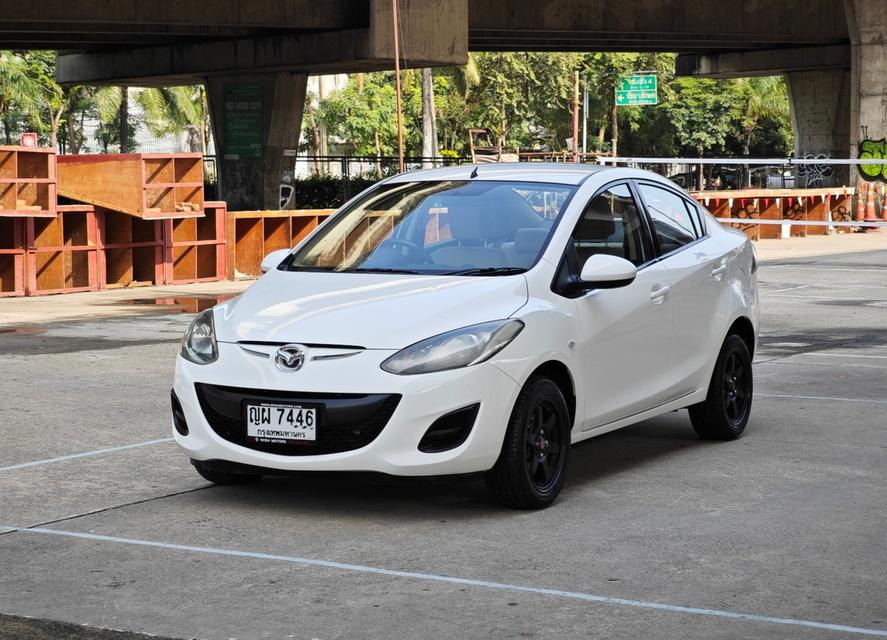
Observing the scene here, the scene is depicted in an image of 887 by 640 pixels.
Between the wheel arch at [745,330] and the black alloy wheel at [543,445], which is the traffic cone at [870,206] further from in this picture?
the black alloy wheel at [543,445]


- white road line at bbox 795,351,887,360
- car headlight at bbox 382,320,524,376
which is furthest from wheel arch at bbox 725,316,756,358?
white road line at bbox 795,351,887,360

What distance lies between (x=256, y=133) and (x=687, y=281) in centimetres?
2923

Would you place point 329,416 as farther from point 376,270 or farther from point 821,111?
point 821,111

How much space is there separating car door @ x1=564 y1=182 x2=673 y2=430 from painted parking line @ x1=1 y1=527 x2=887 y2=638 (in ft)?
6.25

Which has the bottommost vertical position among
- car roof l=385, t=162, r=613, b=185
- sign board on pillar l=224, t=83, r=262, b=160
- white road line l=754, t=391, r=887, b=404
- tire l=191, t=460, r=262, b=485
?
white road line l=754, t=391, r=887, b=404

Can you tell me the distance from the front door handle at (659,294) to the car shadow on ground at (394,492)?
94 cm

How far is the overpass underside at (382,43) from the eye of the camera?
103ft

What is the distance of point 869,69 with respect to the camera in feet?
141

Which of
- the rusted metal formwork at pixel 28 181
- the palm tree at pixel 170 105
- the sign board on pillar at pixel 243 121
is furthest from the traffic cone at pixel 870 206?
the palm tree at pixel 170 105

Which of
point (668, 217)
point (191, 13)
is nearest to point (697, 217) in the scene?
point (668, 217)

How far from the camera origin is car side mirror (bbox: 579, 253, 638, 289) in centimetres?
730

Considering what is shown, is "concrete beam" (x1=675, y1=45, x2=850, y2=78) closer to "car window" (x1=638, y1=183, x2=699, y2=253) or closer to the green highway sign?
the green highway sign

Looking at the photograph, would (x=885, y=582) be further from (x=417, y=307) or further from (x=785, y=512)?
(x=417, y=307)

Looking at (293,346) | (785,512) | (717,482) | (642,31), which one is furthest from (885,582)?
(642,31)
